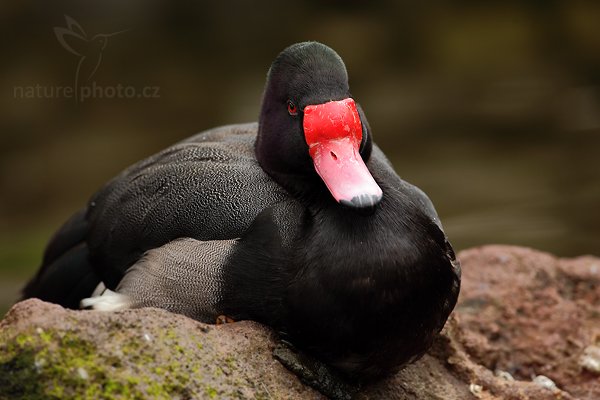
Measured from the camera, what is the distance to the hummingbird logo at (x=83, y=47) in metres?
10.7

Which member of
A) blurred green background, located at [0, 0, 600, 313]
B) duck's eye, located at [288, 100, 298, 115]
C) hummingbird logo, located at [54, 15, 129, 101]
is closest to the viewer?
duck's eye, located at [288, 100, 298, 115]

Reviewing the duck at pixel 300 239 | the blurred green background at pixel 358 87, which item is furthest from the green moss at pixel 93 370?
the blurred green background at pixel 358 87

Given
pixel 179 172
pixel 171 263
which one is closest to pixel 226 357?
pixel 171 263

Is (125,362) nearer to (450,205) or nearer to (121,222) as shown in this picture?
(121,222)

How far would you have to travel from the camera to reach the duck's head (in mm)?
3756

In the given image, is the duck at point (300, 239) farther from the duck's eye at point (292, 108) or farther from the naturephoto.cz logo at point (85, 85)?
the naturephoto.cz logo at point (85, 85)

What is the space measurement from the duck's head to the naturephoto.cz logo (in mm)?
6731

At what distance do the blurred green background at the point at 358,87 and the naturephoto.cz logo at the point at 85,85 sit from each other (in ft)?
0.15

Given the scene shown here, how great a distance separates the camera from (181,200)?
4254 mm

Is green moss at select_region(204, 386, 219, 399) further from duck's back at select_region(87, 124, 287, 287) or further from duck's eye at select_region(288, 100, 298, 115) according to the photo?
duck's eye at select_region(288, 100, 298, 115)

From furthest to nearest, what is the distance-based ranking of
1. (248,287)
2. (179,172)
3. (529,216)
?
(529,216) < (179,172) < (248,287)

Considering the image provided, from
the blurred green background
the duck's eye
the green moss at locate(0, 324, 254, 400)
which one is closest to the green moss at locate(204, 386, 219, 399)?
the green moss at locate(0, 324, 254, 400)

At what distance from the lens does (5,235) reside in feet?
30.6

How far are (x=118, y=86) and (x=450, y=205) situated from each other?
3822 mm
